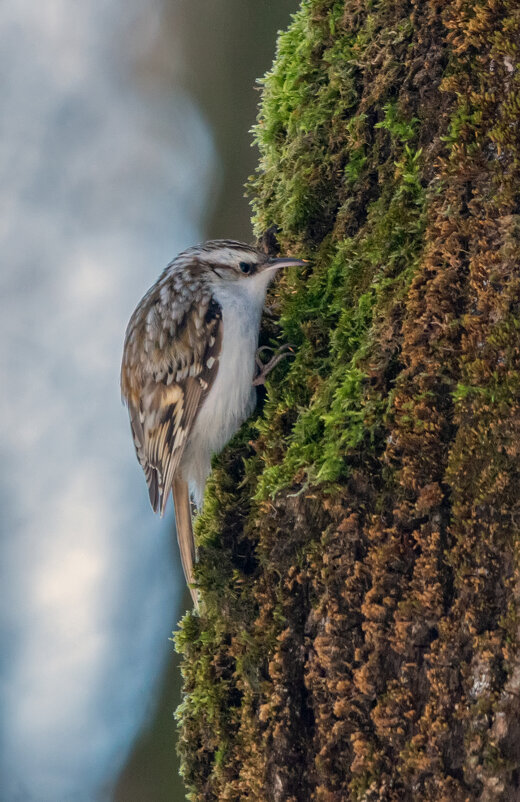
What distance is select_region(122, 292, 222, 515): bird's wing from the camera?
243 centimetres

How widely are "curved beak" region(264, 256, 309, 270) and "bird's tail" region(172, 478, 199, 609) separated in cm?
69

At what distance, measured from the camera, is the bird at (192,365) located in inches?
88.7

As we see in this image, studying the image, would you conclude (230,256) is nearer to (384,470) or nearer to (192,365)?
(192,365)

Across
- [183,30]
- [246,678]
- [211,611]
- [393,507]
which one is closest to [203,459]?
[211,611]

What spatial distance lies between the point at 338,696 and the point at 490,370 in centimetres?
57

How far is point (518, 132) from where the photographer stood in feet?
4.71

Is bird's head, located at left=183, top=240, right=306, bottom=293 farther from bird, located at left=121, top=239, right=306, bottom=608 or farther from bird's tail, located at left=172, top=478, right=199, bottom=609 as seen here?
bird's tail, located at left=172, top=478, right=199, bottom=609

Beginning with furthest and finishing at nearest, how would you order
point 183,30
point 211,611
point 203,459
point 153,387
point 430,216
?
point 183,30 → point 153,387 → point 203,459 → point 211,611 → point 430,216

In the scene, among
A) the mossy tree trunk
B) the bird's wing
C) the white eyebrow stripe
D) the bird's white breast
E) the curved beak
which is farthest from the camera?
→ the bird's wing

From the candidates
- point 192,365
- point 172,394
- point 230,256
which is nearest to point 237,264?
point 230,256

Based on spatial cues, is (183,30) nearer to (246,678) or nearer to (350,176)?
(350,176)

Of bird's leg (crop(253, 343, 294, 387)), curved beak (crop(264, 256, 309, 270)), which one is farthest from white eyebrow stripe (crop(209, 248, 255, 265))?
bird's leg (crop(253, 343, 294, 387))

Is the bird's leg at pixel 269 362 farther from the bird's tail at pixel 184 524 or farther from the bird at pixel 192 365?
the bird's tail at pixel 184 524

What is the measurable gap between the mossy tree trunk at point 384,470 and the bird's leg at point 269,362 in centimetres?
3
